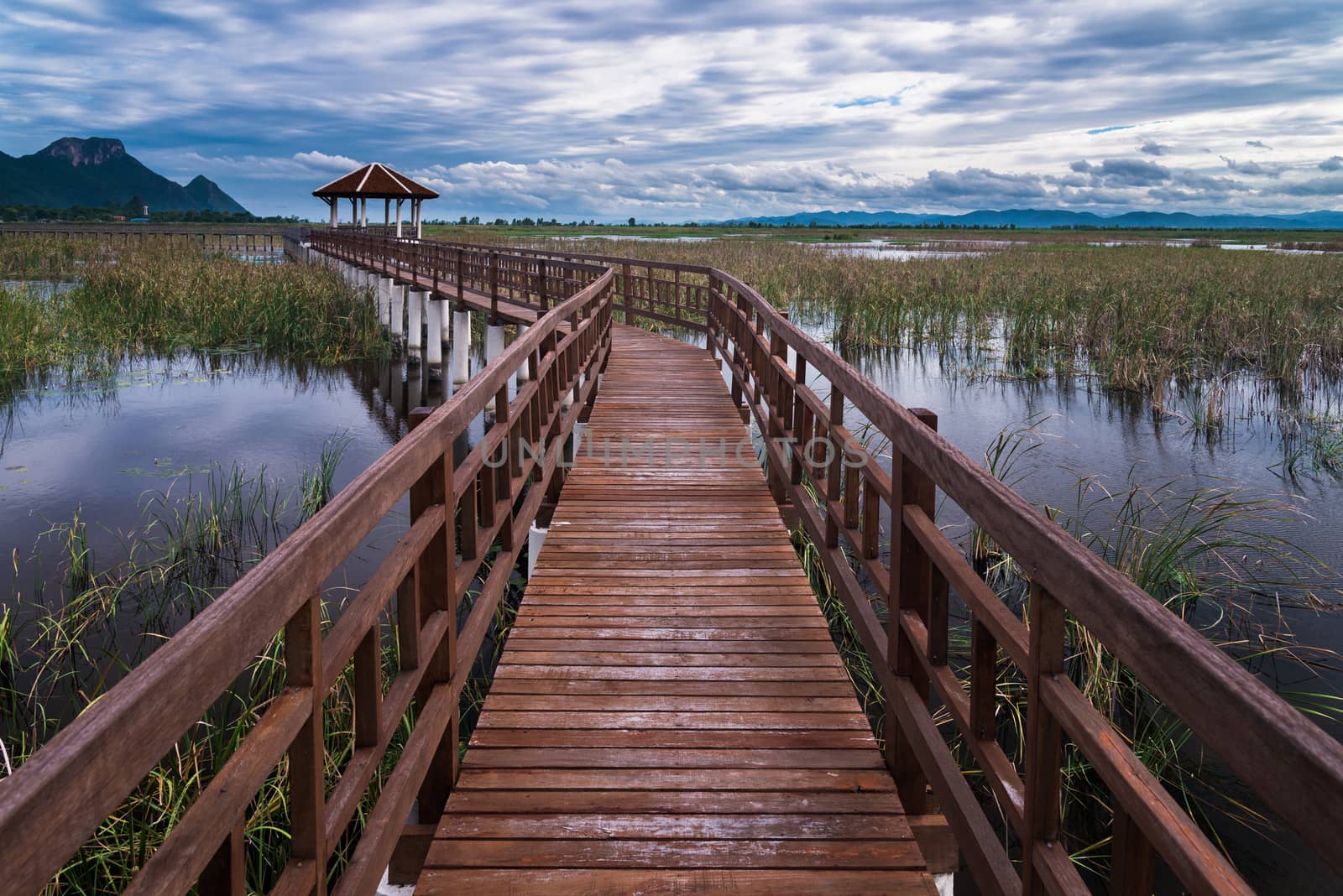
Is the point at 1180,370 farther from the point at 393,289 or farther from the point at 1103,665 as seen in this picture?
the point at 393,289

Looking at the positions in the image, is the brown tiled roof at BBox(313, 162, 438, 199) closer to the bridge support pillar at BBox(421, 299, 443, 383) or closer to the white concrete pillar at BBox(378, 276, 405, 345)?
the white concrete pillar at BBox(378, 276, 405, 345)

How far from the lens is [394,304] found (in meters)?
23.1

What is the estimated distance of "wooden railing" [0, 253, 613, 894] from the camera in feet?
3.32

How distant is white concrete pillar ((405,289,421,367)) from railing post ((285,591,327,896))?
61.8ft

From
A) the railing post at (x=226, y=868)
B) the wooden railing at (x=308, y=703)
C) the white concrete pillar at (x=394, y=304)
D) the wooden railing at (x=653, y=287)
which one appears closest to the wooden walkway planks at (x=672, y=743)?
the wooden railing at (x=308, y=703)

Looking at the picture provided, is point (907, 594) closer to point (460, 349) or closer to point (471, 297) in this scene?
point (460, 349)

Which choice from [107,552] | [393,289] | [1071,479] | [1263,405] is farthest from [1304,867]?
[393,289]

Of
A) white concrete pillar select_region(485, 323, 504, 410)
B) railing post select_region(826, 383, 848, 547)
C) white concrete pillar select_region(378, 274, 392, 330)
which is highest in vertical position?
white concrete pillar select_region(378, 274, 392, 330)

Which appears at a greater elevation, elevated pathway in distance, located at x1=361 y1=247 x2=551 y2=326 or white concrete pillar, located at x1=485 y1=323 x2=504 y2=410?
elevated pathway in distance, located at x1=361 y1=247 x2=551 y2=326

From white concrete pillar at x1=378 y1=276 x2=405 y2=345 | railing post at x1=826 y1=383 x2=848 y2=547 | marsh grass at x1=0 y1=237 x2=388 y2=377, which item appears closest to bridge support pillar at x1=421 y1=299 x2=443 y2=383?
marsh grass at x1=0 y1=237 x2=388 y2=377

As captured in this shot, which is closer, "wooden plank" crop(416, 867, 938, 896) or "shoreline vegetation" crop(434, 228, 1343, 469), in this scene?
"wooden plank" crop(416, 867, 938, 896)

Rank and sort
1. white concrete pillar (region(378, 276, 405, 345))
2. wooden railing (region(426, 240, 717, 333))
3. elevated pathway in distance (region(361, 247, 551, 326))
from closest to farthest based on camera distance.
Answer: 1. wooden railing (region(426, 240, 717, 333))
2. elevated pathway in distance (region(361, 247, 551, 326))
3. white concrete pillar (region(378, 276, 405, 345))

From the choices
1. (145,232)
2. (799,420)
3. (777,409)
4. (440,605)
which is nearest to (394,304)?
(777,409)

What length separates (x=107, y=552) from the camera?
774 centimetres
